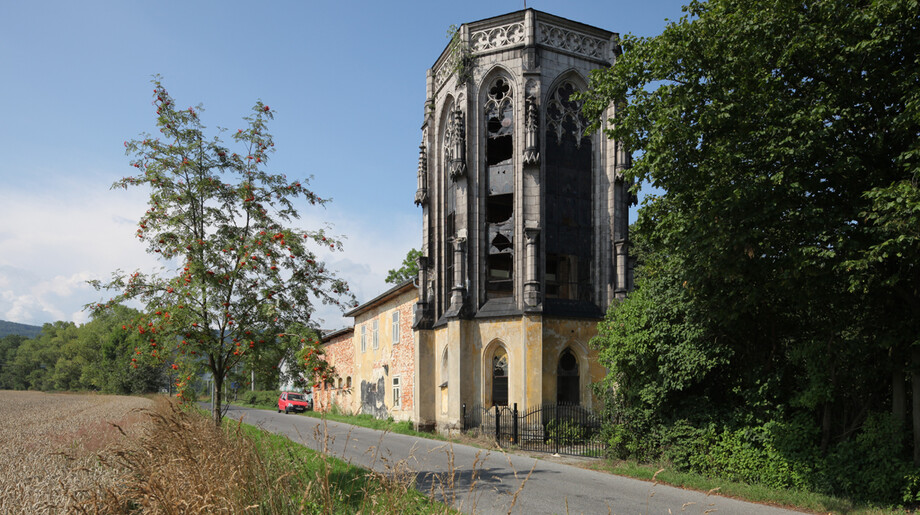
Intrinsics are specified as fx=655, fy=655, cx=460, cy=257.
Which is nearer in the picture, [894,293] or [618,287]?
[894,293]

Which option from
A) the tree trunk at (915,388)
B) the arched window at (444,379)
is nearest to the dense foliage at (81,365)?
the arched window at (444,379)

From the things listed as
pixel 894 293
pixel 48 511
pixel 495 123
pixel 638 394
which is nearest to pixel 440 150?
pixel 495 123

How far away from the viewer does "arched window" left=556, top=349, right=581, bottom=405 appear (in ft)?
78.7

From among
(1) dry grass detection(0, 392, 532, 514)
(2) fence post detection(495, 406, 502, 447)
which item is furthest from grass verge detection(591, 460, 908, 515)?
(2) fence post detection(495, 406, 502, 447)

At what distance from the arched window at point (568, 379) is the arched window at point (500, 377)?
6.69ft

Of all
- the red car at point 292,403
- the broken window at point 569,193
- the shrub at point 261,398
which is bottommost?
the shrub at point 261,398

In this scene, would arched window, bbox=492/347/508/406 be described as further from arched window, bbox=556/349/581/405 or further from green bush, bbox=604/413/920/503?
green bush, bbox=604/413/920/503

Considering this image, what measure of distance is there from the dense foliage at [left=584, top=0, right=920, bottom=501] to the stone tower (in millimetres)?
10365

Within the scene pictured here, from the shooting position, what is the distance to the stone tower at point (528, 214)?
23969 mm

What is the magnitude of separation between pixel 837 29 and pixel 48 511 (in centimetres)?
1184

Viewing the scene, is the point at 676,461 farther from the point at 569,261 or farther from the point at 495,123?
the point at 495,123

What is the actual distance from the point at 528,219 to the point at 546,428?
7.54 meters

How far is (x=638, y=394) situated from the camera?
1532cm

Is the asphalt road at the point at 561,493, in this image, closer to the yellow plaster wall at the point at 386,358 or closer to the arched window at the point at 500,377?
the arched window at the point at 500,377
